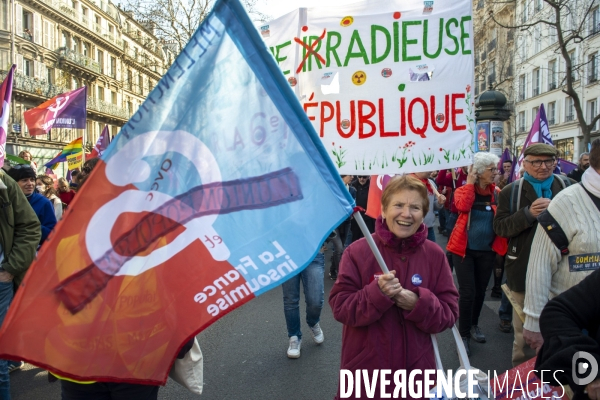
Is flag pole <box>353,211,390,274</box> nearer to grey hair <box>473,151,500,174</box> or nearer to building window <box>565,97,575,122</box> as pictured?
grey hair <box>473,151,500,174</box>

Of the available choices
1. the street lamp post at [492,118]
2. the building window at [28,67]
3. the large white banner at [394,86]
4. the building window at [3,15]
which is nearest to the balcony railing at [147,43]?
the building window at [28,67]

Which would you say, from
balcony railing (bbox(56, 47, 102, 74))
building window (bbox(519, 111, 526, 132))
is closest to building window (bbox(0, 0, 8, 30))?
balcony railing (bbox(56, 47, 102, 74))

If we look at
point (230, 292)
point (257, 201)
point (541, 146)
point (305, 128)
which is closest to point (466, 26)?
point (541, 146)

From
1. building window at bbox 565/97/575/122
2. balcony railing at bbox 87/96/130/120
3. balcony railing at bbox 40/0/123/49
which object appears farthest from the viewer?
balcony railing at bbox 87/96/130/120

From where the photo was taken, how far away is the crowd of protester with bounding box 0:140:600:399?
6.91ft

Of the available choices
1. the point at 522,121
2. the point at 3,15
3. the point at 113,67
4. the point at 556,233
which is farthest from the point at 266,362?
the point at 113,67

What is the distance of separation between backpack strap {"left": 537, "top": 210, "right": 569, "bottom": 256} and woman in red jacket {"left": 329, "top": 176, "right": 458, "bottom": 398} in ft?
2.35

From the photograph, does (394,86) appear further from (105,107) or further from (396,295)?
(105,107)

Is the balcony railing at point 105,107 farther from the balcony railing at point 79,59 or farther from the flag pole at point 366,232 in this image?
the flag pole at point 366,232

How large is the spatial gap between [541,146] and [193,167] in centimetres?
283

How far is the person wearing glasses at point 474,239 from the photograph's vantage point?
4551mm

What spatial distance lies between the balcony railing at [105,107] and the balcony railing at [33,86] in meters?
6.18

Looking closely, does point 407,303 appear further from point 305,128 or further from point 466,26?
point 466,26

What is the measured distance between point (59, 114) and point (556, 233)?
34.5 feet
